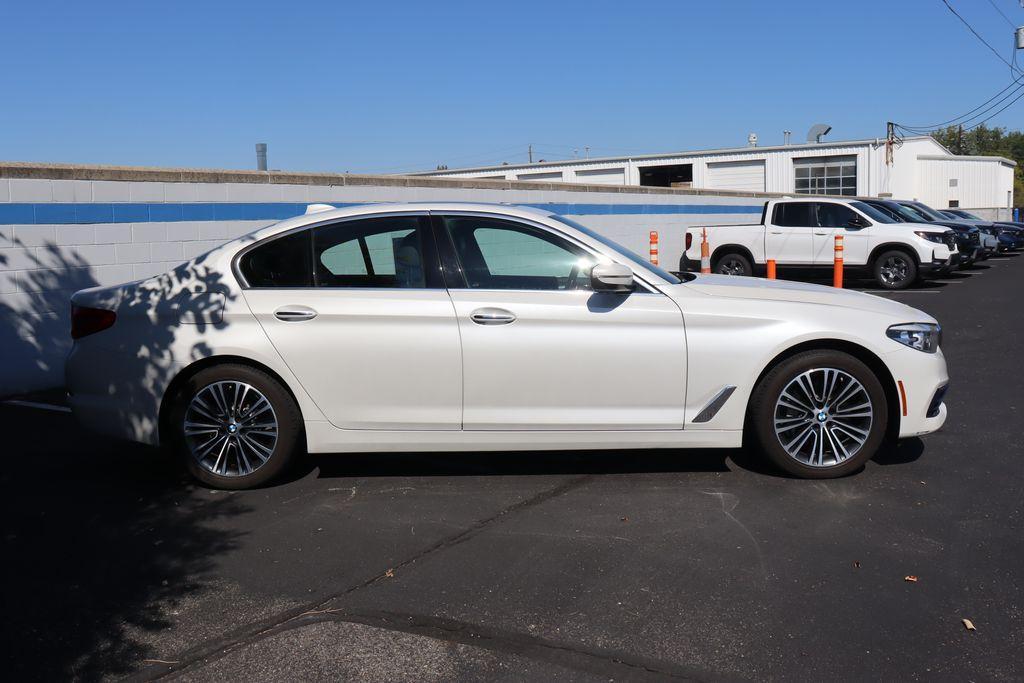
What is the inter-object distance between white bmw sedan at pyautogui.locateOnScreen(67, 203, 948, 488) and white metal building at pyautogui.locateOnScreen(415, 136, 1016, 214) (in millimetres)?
38937

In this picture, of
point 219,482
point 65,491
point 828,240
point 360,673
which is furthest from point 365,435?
point 828,240

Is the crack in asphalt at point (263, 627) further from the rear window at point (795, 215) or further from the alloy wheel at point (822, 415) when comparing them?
the rear window at point (795, 215)

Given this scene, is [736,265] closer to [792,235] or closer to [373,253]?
[792,235]

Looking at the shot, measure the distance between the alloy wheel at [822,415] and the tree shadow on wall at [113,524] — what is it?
3055 mm

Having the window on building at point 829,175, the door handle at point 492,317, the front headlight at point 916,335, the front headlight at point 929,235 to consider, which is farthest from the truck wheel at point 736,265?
the window on building at point 829,175

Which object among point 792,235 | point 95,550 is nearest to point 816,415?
point 95,550

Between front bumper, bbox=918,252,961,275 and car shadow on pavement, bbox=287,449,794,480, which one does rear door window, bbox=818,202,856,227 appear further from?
car shadow on pavement, bbox=287,449,794,480

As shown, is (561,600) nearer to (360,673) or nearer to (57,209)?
(360,673)

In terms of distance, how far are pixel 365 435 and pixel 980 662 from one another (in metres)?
3.27

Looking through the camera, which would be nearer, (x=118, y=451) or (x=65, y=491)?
(x=65, y=491)

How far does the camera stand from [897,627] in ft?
12.1

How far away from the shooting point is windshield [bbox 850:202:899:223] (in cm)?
1881

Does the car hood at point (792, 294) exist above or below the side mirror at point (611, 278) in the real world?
below

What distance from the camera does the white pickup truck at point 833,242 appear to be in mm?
18344
